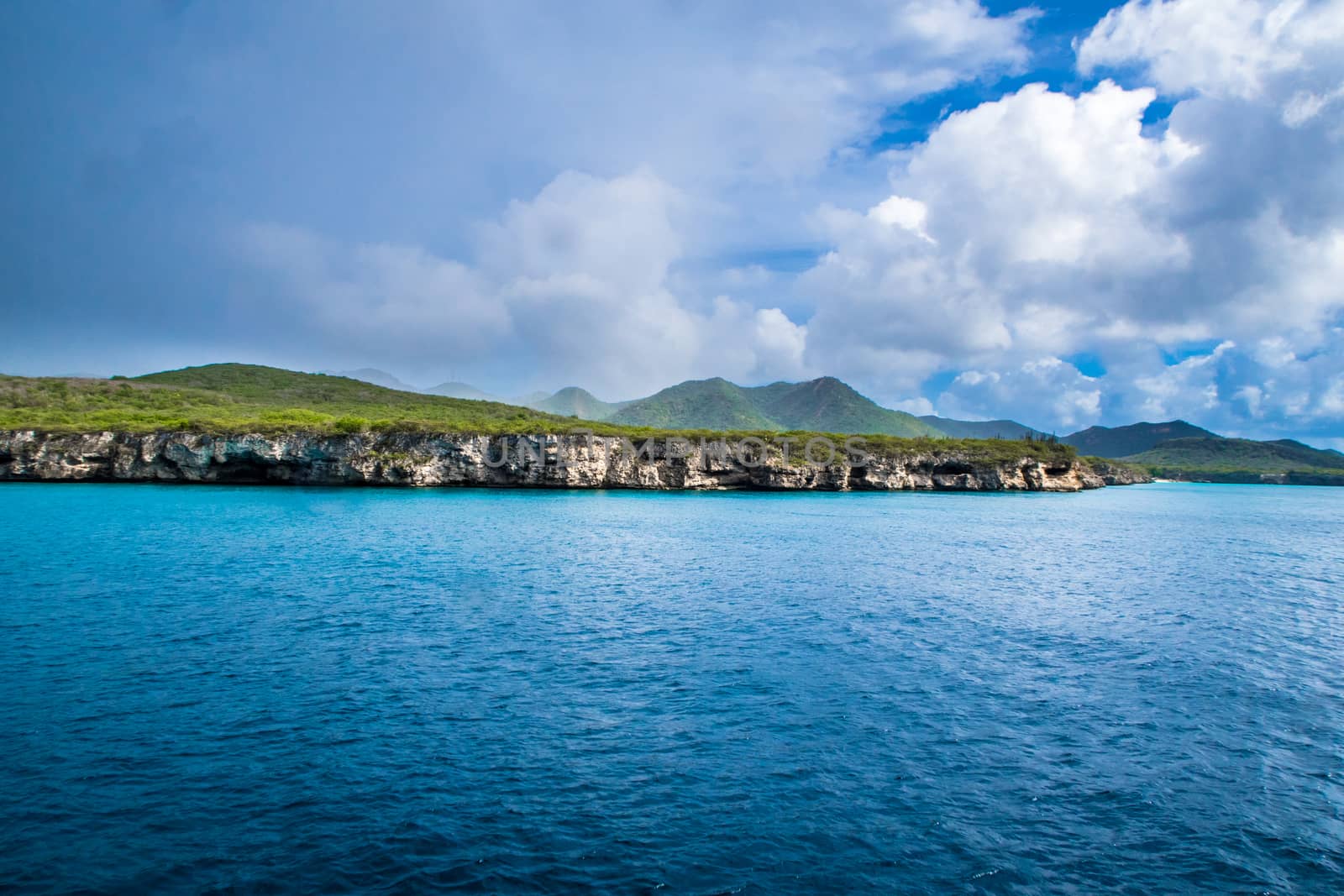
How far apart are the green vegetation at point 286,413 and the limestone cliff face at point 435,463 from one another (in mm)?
1893

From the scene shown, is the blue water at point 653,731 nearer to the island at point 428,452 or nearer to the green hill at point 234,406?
the island at point 428,452

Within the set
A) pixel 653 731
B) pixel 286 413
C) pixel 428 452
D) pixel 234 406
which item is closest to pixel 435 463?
pixel 428 452

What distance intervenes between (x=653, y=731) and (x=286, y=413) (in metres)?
118

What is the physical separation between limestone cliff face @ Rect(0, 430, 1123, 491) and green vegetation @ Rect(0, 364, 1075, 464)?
1893 mm

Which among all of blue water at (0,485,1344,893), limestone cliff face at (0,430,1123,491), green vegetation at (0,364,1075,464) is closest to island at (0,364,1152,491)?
limestone cliff face at (0,430,1123,491)

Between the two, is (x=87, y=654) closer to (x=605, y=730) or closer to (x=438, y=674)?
(x=438, y=674)

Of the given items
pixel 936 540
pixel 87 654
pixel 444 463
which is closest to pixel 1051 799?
pixel 87 654

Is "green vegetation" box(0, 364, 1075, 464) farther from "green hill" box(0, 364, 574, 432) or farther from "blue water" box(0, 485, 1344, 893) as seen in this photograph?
"blue water" box(0, 485, 1344, 893)

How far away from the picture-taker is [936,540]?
48031 mm

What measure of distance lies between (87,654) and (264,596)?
7.35m

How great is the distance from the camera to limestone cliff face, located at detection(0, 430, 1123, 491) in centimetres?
9128

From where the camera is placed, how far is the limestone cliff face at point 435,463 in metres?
91.3

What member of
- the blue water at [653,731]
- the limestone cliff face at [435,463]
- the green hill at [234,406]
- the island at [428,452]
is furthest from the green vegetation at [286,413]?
the blue water at [653,731]

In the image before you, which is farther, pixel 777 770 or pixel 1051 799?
pixel 777 770
